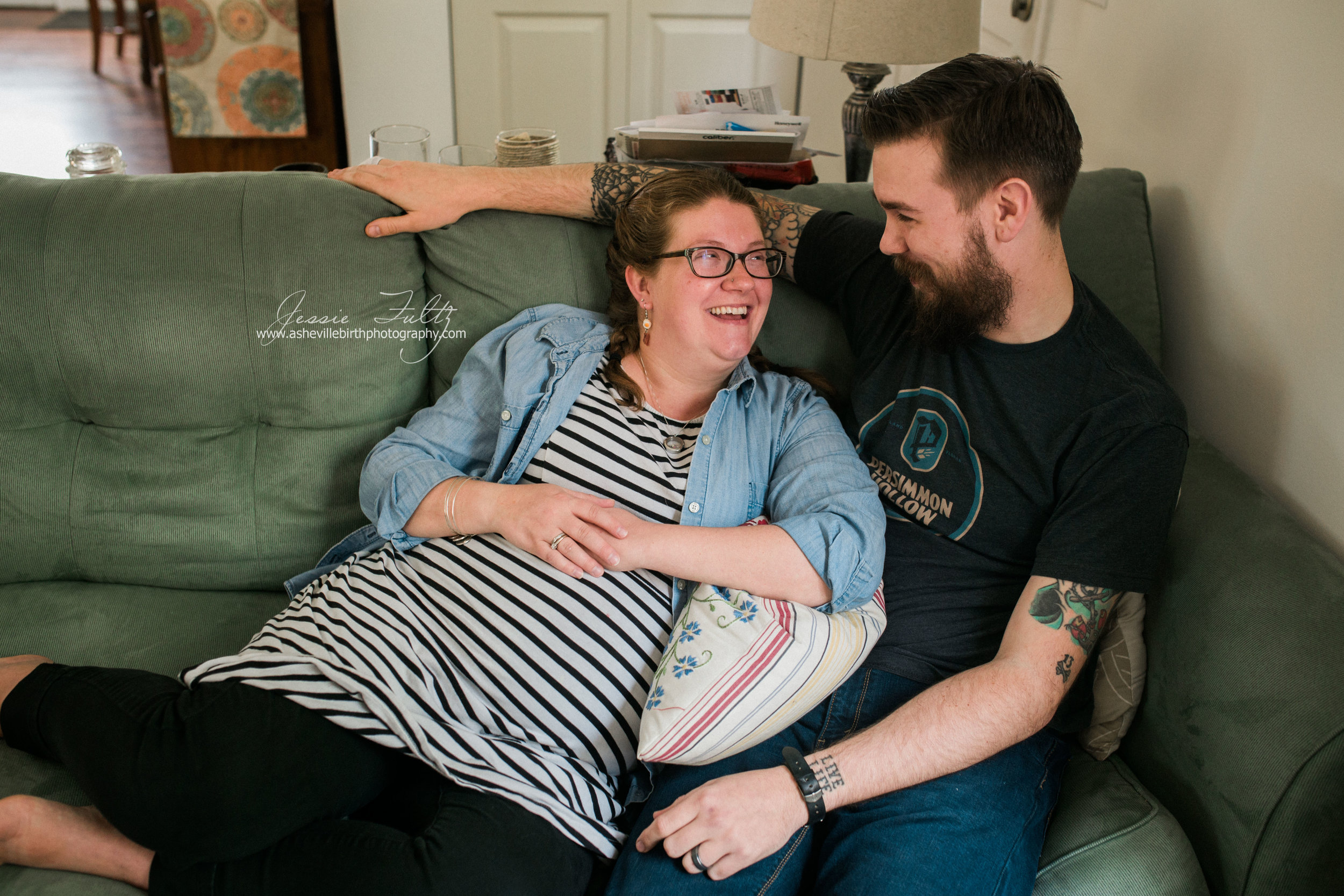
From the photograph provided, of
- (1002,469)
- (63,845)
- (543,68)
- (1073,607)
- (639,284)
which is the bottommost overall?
(63,845)

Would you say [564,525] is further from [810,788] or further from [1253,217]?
[1253,217]

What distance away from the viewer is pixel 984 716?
1.15 metres

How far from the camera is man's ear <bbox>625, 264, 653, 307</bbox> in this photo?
4.88 ft

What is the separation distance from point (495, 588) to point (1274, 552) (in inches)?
38.0

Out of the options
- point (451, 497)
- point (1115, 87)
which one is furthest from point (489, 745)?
point (1115, 87)

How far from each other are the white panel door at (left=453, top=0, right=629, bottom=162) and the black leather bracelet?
9.96 feet

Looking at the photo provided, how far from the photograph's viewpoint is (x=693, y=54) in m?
3.67

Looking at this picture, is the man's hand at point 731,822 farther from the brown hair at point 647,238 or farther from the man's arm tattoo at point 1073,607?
the brown hair at point 647,238

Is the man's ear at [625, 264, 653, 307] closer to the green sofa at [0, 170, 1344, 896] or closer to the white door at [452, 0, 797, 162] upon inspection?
the green sofa at [0, 170, 1344, 896]

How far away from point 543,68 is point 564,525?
2.85 meters

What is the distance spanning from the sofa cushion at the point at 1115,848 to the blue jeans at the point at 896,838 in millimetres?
20

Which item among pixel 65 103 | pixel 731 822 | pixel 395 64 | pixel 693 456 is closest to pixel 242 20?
pixel 395 64

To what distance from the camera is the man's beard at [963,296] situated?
127 cm

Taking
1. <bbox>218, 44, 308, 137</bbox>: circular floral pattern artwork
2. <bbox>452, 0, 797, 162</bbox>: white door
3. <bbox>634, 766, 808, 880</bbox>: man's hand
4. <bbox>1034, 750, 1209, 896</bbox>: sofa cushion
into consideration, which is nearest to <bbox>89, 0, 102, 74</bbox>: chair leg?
<bbox>218, 44, 308, 137</bbox>: circular floral pattern artwork
